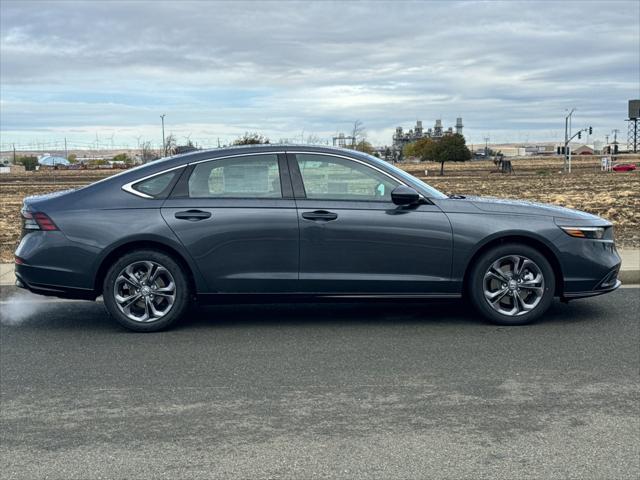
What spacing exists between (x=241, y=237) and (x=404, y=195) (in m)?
1.49

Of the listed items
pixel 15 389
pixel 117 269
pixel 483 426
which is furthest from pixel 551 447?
pixel 117 269

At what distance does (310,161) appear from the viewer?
7230 mm

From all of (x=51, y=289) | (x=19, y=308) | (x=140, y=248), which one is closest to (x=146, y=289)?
(x=140, y=248)

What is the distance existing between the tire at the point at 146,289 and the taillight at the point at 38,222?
0.67 meters

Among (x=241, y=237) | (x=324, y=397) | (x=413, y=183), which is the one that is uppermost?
(x=413, y=183)

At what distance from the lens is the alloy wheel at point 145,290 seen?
Result: 23.0ft

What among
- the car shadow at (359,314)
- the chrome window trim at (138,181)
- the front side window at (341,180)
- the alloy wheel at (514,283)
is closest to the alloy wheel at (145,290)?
the car shadow at (359,314)

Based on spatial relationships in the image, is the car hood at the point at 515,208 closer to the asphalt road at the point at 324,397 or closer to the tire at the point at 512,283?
the tire at the point at 512,283

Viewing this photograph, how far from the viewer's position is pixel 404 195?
22.8ft

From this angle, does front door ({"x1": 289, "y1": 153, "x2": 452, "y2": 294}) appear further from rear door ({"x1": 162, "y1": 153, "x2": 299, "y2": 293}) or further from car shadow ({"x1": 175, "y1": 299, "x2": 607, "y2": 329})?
car shadow ({"x1": 175, "y1": 299, "x2": 607, "y2": 329})

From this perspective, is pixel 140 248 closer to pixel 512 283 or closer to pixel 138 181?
pixel 138 181

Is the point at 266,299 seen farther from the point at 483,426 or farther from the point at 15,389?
the point at 483,426

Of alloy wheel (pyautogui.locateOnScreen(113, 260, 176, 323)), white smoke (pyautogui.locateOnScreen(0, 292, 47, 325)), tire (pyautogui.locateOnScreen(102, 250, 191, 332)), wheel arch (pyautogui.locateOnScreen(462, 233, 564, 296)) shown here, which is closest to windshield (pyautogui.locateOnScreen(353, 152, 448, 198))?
wheel arch (pyautogui.locateOnScreen(462, 233, 564, 296))

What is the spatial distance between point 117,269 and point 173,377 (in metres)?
1.65
